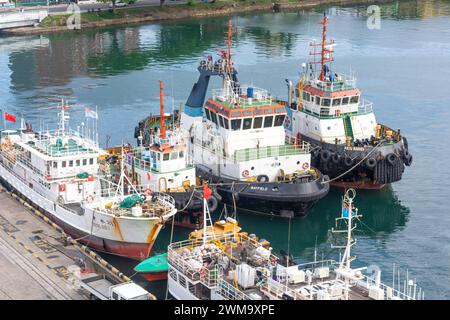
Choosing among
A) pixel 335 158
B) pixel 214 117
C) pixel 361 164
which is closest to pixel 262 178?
pixel 214 117

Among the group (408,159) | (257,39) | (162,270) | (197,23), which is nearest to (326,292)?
(162,270)

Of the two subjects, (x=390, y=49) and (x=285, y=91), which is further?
(x=390, y=49)

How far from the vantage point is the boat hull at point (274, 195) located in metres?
49.9

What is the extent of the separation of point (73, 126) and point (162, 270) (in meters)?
32.2

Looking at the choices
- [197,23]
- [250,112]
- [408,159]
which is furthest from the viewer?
[197,23]

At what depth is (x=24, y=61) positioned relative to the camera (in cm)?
9750

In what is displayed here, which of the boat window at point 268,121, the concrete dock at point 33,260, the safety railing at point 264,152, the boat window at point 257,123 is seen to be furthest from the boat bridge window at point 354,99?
the concrete dock at point 33,260

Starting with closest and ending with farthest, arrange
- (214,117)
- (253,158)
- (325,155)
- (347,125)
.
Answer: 1. (253,158)
2. (214,117)
3. (325,155)
4. (347,125)

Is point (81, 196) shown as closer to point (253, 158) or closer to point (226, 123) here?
point (226, 123)

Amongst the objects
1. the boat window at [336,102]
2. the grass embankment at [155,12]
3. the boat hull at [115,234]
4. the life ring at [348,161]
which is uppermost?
the grass embankment at [155,12]

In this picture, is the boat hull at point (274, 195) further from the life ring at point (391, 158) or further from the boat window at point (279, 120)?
the life ring at point (391, 158)

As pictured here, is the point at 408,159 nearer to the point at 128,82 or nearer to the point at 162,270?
the point at 162,270

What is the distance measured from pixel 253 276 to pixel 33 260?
1249 centimetres

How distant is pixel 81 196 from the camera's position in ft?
153
